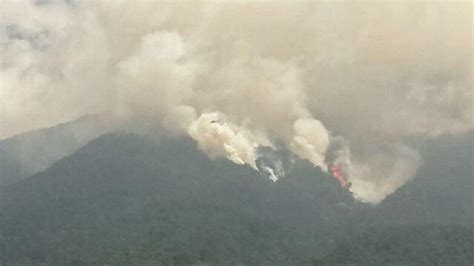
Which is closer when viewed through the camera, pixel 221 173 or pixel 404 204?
pixel 404 204

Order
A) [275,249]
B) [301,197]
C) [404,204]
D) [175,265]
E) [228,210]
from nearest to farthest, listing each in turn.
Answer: [175,265]
[275,249]
[228,210]
[404,204]
[301,197]

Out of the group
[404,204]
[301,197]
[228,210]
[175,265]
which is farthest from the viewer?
[301,197]

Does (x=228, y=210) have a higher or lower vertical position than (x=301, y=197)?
lower

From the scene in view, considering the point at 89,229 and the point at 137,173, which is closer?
the point at 89,229

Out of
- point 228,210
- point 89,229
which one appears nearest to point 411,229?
point 228,210

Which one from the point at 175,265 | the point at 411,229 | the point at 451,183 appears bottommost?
the point at 175,265

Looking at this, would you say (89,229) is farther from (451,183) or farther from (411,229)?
(451,183)

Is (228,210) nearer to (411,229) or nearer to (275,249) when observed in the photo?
(275,249)

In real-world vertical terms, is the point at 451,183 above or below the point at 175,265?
above

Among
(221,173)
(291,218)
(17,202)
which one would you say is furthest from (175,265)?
(221,173)
